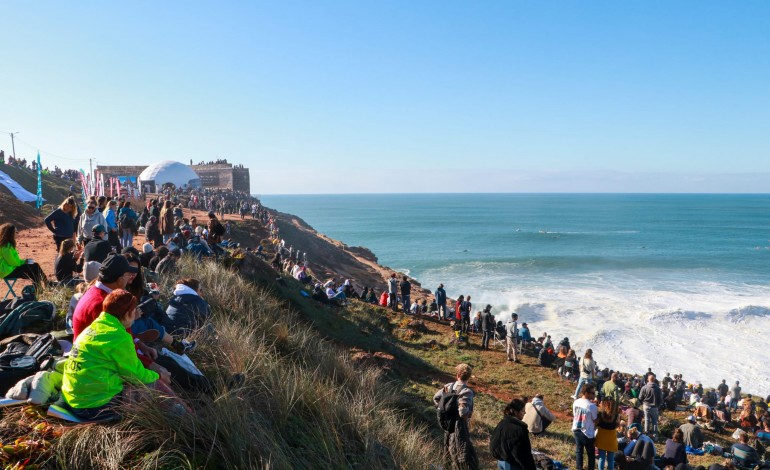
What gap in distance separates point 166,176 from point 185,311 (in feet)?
150

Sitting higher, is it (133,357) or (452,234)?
(133,357)

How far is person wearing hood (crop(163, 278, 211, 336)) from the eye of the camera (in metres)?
5.89

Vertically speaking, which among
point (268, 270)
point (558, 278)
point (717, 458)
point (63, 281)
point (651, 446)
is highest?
point (63, 281)

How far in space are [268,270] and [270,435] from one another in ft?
34.4

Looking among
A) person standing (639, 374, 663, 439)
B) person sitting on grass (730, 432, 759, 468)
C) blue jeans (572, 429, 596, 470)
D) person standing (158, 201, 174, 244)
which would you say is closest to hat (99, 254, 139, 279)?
blue jeans (572, 429, 596, 470)

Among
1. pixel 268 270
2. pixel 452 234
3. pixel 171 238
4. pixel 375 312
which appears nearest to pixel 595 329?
pixel 375 312

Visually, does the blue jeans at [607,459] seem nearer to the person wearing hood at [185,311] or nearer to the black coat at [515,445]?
the black coat at [515,445]

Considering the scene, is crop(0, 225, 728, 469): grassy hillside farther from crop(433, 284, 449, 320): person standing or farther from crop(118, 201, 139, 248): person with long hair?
crop(433, 284, 449, 320): person standing

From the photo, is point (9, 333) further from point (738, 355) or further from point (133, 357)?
point (738, 355)

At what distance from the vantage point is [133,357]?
3312 mm

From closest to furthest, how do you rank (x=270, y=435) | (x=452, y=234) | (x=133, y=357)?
(x=133, y=357) < (x=270, y=435) < (x=452, y=234)

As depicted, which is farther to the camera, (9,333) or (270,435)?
(9,333)

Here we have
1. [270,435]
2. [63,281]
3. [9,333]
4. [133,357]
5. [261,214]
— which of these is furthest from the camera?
[261,214]

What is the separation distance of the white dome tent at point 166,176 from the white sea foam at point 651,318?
2962 centimetres
